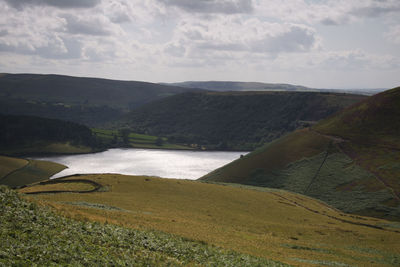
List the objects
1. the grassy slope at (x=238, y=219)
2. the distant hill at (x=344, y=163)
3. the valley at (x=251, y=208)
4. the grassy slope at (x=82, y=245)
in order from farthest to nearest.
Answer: the distant hill at (x=344, y=163) < the grassy slope at (x=238, y=219) < the valley at (x=251, y=208) < the grassy slope at (x=82, y=245)

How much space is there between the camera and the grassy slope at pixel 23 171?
447 ft

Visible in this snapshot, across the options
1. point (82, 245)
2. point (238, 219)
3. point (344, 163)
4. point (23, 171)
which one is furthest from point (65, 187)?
point (23, 171)

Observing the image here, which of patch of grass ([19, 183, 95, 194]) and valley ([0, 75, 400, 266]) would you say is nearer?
valley ([0, 75, 400, 266])

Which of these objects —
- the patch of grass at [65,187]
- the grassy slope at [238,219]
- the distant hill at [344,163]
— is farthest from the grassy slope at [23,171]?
the grassy slope at [238,219]

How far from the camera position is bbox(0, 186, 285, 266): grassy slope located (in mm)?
17984

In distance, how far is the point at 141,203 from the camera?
51750 millimetres

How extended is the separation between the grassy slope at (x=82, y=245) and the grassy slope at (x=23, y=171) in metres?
118

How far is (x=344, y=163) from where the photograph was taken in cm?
10319

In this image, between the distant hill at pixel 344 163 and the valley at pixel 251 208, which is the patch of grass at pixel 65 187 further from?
the distant hill at pixel 344 163

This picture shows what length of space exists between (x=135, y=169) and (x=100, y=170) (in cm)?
1804

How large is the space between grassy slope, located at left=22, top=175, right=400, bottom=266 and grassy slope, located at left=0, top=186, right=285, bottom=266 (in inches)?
136

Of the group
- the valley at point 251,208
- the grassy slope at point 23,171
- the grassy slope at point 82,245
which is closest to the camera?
the grassy slope at point 82,245

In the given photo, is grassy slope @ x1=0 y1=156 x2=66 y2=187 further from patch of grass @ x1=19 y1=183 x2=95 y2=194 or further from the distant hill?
patch of grass @ x1=19 y1=183 x2=95 y2=194

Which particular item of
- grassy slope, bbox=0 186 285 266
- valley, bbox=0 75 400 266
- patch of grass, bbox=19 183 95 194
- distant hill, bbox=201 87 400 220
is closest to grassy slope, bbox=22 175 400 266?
valley, bbox=0 75 400 266
